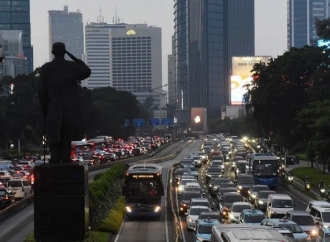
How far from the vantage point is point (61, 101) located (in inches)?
835

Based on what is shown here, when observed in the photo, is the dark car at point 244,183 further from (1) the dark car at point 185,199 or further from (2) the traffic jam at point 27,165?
(2) the traffic jam at point 27,165

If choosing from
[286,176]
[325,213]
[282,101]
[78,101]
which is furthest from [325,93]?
[78,101]

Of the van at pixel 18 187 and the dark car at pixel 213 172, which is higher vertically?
the van at pixel 18 187

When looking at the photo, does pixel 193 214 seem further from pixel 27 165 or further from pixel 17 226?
pixel 27 165

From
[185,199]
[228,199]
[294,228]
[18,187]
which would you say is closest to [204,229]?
[294,228]

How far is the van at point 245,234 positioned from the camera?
17.7 meters

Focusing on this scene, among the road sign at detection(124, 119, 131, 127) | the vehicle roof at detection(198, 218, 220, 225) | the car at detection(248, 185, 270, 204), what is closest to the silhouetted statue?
the vehicle roof at detection(198, 218, 220, 225)

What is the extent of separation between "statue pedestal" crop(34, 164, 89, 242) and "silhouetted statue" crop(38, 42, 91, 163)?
79 cm

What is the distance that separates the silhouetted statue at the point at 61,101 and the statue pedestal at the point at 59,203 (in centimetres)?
79

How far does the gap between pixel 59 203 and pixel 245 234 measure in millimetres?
4228

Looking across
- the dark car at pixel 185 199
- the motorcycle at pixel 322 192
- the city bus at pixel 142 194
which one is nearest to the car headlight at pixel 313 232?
the city bus at pixel 142 194

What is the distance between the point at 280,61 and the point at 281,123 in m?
6.91

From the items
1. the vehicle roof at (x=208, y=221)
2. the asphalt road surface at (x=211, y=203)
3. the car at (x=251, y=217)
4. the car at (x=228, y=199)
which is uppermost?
the vehicle roof at (x=208, y=221)

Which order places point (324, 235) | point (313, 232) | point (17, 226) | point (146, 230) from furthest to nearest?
point (17, 226) < point (146, 230) < point (313, 232) < point (324, 235)
